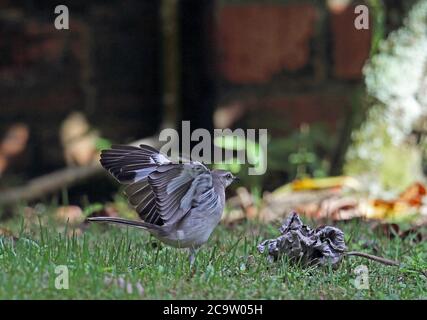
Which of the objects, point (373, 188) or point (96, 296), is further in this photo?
point (373, 188)

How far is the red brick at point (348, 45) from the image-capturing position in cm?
646

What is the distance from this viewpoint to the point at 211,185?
12.7 ft

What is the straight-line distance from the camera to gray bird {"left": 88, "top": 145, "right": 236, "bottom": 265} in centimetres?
376

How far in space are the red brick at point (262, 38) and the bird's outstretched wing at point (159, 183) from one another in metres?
2.45

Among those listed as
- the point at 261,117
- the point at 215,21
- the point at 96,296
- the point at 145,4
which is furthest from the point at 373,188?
the point at 96,296

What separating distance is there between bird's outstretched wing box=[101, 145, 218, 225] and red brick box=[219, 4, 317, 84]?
2447 millimetres

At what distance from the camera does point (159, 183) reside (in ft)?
12.3

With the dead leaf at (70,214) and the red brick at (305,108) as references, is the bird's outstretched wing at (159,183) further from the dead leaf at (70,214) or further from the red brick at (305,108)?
the red brick at (305,108)

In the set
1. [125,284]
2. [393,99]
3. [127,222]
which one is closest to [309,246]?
[127,222]

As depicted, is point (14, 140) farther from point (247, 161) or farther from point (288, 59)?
point (288, 59)

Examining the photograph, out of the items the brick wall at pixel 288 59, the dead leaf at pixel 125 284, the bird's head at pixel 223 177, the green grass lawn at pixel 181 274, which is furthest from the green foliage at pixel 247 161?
the dead leaf at pixel 125 284

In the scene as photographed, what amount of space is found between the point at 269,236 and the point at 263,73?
82.5 inches

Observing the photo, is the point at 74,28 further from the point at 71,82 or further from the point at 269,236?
the point at 269,236

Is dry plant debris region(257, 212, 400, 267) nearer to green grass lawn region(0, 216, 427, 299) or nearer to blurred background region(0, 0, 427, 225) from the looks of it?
green grass lawn region(0, 216, 427, 299)
